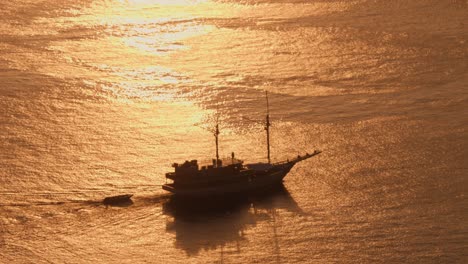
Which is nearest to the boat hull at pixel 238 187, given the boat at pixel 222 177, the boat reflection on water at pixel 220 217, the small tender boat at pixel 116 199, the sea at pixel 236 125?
the boat at pixel 222 177

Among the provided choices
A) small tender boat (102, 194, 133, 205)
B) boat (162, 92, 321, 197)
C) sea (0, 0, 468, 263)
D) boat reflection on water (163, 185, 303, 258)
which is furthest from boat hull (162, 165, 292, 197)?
small tender boat (102, 194, 133, 205)

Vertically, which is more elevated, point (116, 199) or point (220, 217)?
point (116, 199)

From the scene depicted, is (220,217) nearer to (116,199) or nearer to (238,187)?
(238,187)

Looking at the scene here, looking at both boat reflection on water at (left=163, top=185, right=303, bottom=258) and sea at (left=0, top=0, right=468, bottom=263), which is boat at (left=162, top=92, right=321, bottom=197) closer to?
boat reflection on water at (left=163, top=185, right=303, bottom=258)

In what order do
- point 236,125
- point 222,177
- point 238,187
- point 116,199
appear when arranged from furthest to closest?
point 236,125 → point 238,187 → point 222,177 → point 116,199

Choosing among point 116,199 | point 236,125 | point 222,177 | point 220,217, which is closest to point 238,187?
point 222,177

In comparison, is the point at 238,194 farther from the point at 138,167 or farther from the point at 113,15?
the point at 113,15

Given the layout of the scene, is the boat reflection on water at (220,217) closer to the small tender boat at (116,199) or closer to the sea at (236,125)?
the sea at (236,125)
